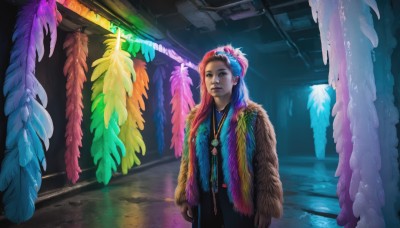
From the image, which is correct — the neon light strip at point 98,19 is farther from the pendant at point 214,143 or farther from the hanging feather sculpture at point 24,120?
the pendant at point 214,143

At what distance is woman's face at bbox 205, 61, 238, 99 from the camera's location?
1.64 meters

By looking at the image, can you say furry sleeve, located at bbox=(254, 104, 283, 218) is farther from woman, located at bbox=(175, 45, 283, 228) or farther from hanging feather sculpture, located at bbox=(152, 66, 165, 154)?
hanging feather sculpture, located at bbox=(152, 66, 165, 154)

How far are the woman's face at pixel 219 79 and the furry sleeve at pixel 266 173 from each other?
0.25 meters

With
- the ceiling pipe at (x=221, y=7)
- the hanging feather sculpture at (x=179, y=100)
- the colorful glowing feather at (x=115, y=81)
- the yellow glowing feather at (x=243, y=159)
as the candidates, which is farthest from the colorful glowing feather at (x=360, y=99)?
the hanging feather sculpture at (x=179, y=100)

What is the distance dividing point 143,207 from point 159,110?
11.1 ft

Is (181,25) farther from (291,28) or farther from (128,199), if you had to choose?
(128,199)

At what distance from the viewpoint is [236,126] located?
156cm

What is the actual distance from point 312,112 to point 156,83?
7292mm

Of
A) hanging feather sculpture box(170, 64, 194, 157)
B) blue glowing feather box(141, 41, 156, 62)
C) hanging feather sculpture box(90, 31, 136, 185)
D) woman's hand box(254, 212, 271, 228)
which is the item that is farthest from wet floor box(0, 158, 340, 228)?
blue glowing feather box(141, 41, 156, 62)

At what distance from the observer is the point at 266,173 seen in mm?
1486

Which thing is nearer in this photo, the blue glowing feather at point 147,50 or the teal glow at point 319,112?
the blue glowing feather at point 147,50

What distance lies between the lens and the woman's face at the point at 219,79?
5.37 feet

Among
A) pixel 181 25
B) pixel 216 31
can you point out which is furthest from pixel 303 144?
pixel 181 25

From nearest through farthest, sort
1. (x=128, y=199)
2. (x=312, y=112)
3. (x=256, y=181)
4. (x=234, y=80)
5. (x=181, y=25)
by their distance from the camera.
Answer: (x=256, y=181), (x=234, y=80), (x=128, y=199), (x=181, y=25), (x=312, y=112)
